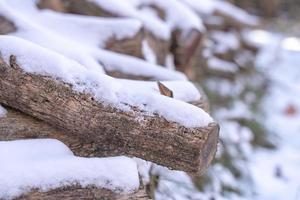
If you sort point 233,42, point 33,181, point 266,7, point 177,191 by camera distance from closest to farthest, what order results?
1. point 33,181
2. point 177,191
3. point 233,42
4. point 266,7

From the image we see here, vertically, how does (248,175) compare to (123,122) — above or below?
below

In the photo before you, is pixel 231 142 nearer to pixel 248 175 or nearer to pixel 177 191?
pixel 248 175

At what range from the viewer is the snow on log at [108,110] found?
5.43 feet

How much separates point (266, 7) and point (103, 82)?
6.10m

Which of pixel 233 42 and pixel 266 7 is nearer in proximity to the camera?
pixel 233 42

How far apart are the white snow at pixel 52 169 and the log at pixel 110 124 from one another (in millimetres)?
76

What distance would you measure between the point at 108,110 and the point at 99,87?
0.08 m

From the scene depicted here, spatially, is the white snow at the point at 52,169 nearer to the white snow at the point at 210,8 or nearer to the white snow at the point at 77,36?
the white snow at the point at 77,36

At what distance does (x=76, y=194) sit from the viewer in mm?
1678

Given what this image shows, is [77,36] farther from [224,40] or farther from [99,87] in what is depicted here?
[224,40]

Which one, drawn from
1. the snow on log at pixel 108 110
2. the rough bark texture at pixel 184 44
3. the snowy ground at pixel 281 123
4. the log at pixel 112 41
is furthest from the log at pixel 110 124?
the snowy ground at pixel 281 123

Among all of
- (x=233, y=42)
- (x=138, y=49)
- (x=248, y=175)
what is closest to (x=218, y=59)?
(x=233, y=42)

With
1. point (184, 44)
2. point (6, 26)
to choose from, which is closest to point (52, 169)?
point (6, 26)

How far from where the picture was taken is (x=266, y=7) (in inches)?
291
